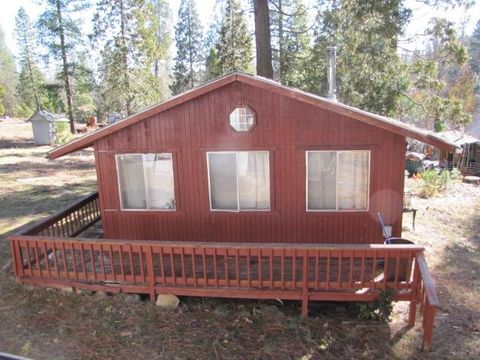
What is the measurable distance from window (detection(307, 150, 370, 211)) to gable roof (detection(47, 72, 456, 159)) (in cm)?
74

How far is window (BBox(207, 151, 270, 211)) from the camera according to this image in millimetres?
7352

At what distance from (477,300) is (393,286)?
227 cm

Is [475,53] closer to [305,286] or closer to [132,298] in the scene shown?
[305,286]

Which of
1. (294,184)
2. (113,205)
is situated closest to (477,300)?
(294,184)

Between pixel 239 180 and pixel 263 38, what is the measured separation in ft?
27.8

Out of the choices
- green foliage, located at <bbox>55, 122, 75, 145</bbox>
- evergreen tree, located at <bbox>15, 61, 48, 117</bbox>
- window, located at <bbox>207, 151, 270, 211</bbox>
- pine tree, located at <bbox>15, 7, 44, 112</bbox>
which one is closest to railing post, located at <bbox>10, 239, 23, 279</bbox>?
window, located at <bbox>207, 151, 270, 211</bbox>

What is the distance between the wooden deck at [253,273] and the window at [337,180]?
104cm

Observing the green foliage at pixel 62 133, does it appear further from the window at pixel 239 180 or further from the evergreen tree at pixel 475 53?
the evergreen tree at pixel 475 53

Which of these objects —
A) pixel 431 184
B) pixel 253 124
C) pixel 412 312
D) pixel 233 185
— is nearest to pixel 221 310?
pixel 233 185

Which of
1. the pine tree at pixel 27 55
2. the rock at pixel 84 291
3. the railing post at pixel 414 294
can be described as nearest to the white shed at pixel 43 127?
the pine tree at pixel 27 55

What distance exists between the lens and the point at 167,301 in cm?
640

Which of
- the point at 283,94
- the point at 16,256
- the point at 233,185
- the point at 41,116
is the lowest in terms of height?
the point at 16,256

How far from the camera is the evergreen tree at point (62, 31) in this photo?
1046 inches

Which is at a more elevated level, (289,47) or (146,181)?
(289,47)
